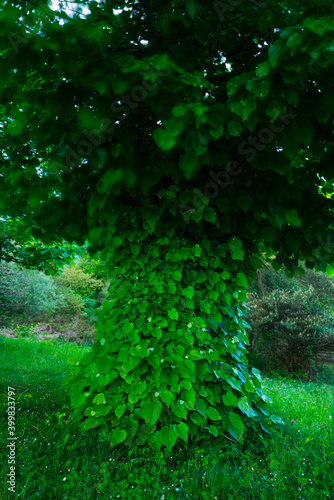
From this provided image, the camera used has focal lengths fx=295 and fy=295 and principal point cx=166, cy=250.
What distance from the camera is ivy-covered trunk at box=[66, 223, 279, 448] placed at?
262 cm

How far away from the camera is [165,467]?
2.34 m

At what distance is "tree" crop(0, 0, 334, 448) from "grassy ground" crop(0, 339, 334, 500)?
168mm

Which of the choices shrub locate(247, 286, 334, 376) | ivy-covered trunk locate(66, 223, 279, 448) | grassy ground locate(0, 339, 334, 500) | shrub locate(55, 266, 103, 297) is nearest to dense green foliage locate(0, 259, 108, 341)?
shrub locate(55, 266, 103, 297)

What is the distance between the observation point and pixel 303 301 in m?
10.3

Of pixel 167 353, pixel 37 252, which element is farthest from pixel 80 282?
pixel 167 353

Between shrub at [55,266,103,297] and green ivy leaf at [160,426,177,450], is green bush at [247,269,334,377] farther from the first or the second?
shrub at [55,266,103,297]

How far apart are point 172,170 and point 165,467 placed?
232 cm

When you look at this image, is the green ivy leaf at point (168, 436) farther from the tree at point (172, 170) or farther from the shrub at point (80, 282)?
the shrub at point (80, 282)

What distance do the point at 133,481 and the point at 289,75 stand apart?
112 inches

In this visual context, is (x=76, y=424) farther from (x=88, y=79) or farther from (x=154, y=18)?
(x=154, y=18)

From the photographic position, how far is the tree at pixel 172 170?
148cm

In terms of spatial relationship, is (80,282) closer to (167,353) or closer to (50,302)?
(50,302)

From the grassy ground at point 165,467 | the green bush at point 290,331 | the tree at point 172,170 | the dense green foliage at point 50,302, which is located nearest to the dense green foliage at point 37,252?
the grassy ground at point 165,467

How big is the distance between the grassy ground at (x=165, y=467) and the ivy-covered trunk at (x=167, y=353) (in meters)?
0.15
